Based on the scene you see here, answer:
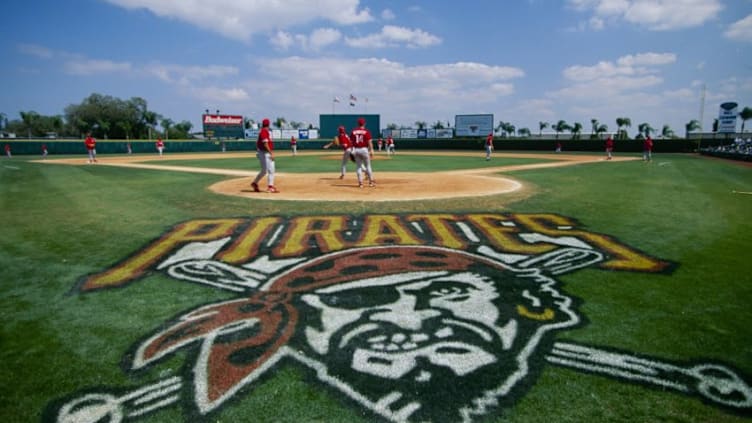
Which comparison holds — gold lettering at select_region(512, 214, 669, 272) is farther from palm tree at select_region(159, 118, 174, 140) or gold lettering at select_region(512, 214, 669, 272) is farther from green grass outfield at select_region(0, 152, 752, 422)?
palm tree at select_region(159, 118, 174, 140)

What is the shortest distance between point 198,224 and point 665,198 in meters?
11.5

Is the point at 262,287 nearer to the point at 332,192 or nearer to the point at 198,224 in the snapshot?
the point at 198,224

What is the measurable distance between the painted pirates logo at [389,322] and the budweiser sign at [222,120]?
62629 millimetres

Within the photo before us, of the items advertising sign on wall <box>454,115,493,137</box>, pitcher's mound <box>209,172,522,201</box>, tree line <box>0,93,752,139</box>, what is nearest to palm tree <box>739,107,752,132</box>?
tree line <box>0,93,752,139</box>

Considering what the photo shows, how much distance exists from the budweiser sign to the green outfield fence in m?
11.6

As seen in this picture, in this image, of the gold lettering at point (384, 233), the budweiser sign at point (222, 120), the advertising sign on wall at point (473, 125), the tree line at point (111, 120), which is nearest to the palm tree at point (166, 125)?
the tree line at point (111, 120)

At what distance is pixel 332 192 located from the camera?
11.4 metres

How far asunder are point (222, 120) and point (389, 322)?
221 ft

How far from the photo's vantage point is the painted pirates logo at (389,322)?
2621 mm

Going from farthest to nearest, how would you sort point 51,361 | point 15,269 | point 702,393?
1. point 15,269
2. point 51,361
3. point 702,393

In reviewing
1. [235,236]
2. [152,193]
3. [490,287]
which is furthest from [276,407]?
[152,193]

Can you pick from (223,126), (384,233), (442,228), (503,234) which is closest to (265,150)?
(384,233)

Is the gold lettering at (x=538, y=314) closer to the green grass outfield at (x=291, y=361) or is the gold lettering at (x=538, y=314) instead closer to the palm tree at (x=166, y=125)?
the green grass outfield at (x=291, y=361)

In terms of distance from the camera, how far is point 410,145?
62.2 meters
